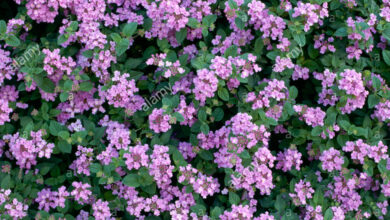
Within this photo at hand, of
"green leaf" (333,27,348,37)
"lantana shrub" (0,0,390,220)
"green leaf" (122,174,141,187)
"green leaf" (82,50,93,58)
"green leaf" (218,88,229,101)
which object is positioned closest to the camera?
"green leaf" (122,174,141,187)

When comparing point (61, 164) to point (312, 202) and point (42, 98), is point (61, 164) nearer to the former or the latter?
point (42, 98)

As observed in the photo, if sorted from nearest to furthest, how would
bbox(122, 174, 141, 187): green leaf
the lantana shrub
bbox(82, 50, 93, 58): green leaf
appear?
bbox(122, 174, 141, 187): green leaf
the lantana shrub
bbox(82, 50, 93, 58): green leaf

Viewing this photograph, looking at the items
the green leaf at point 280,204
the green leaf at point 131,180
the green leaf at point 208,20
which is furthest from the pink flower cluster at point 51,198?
the green leaf at point 208,20

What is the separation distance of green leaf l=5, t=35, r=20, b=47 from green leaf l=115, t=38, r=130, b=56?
0.81 m

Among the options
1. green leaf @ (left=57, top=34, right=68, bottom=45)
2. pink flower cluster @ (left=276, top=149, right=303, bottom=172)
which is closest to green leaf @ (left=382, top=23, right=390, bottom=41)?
pink flower cluster @ (left=276, top=149, right=303, bottom=172)

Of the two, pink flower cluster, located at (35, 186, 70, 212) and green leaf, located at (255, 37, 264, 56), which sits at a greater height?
green leaf, located at (255, 37, 264, 56)

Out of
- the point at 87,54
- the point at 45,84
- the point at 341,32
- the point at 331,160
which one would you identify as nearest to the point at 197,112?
the point at 87,54

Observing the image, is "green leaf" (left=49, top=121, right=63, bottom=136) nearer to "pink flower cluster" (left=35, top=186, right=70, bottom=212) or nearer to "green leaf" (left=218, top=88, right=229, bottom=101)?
"pink flower cluster" (left=35, top=186, right=70, bottom=212)

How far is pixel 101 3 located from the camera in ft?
12.3

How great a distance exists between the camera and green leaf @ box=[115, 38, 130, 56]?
359cm

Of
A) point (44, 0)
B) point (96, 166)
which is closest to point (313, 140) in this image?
point (96, 166)

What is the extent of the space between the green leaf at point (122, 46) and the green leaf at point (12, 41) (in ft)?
2.67

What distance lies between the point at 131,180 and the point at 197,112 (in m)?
0.76

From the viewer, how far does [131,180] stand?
331cm
